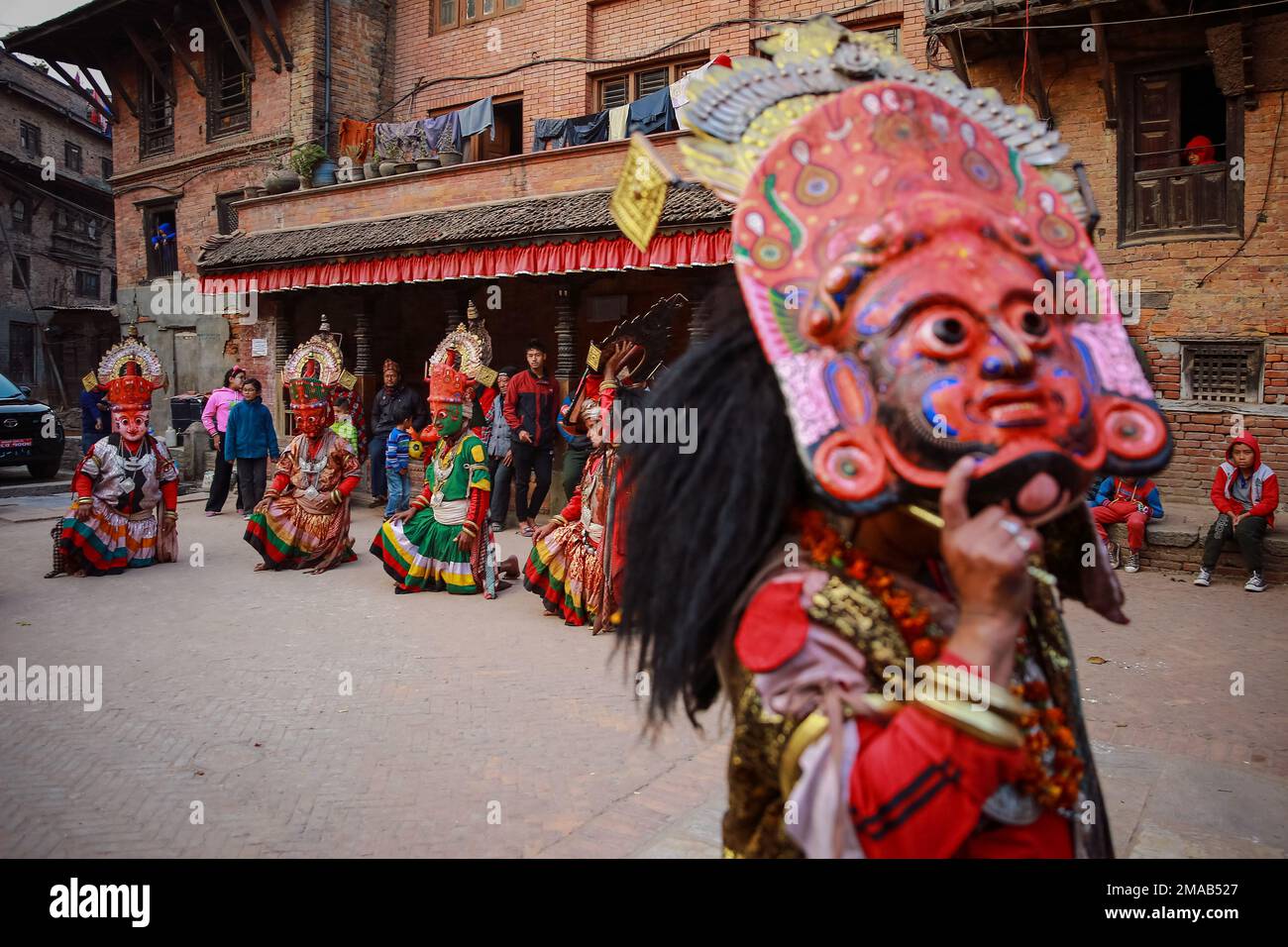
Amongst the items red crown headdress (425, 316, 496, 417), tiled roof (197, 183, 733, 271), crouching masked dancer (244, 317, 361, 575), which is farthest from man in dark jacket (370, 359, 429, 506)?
red crown headdress (425, 316, 496, 417)

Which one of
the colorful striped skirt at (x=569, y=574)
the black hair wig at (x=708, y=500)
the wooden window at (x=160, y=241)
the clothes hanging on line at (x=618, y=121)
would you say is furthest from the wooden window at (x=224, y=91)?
the black hair wig at (x=708, y=500)

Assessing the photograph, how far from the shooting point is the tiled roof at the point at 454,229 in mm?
12336

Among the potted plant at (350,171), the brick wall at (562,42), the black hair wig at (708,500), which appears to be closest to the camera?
the black hair wig at (708,500)

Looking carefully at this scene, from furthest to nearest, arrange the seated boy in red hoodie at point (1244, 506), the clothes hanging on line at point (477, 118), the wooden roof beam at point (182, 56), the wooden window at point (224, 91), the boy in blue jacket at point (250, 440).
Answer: the wooden window at point (224, 91)
the wooden roof beam at point (182, 56)
the clothes hanging on line at point (477, 118)
the boy in blue jacket at point (250, 440)
the seated boy in red hoodie at point (1244, 506)

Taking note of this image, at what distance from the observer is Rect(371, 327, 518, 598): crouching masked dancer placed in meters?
9.09

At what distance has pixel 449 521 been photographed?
9109 millimetres

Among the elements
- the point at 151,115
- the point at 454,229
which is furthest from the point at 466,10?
the point at 151,115

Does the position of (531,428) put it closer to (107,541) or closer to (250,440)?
(250,440)

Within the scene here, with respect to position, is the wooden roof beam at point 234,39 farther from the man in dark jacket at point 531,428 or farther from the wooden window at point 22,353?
the wooden window at point 22,353

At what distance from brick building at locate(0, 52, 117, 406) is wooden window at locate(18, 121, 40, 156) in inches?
1.4

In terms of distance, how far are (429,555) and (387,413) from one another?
5.86m

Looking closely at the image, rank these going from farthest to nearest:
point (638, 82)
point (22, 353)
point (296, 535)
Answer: point (22, 353)
point (638, 82)
point (296, 535)

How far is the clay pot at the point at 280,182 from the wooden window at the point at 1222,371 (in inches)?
624
